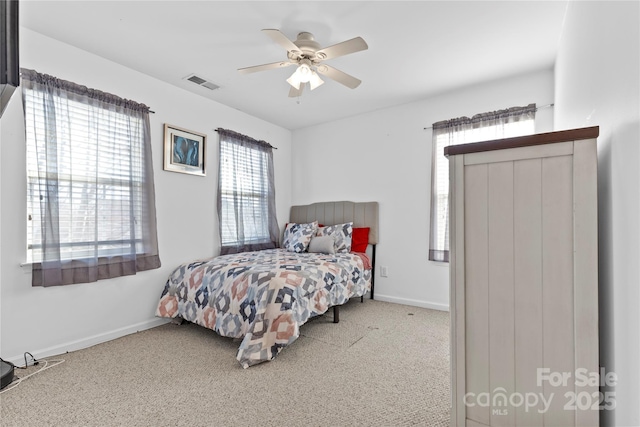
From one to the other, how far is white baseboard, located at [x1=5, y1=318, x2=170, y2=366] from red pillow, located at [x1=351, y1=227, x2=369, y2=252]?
7.52ft

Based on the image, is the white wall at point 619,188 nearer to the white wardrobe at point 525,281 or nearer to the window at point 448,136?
the white wardrobe at point 525,281

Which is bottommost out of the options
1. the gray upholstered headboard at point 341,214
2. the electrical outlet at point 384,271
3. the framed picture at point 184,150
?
the electrical outlet at point 384,271

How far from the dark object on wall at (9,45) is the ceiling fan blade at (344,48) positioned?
182cm

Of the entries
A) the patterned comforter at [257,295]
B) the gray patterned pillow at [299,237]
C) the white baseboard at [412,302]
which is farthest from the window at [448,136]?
the gray patterned pillow at [299,237]

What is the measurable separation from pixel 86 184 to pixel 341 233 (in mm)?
2662

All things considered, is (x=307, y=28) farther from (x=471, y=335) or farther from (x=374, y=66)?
(x=471, y=335)

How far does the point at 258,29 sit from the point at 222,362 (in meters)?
2.54

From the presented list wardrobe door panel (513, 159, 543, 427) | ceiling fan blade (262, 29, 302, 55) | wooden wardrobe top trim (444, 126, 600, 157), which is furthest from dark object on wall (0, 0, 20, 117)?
ceiling fan blade (262, 29, 302, 55)

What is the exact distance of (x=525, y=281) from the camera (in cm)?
106

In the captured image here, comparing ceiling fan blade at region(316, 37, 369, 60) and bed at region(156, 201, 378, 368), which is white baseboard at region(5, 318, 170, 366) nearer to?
bed at region(156, 201, 378, 368)

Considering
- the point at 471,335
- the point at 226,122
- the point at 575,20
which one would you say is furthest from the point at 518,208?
the point at 226,122

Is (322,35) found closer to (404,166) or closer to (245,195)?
(404,166)

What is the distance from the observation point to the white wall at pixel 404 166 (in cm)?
322

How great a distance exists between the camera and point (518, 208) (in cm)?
107
